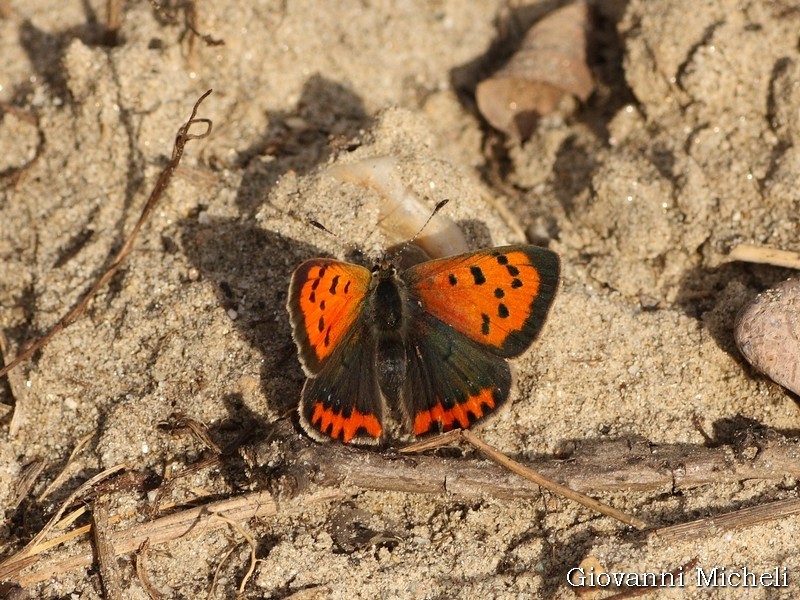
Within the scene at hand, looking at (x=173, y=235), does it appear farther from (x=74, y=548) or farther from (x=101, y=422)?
(x=74, y=548)

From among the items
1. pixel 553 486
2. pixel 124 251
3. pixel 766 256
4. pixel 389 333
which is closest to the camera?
pixel 553 486

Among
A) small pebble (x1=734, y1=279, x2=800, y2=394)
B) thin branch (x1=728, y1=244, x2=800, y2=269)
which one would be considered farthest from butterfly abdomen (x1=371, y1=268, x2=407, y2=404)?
thin branch (x1=728, y1=244, x2=800, y2=269)

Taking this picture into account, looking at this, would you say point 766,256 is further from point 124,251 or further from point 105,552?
point 105,552

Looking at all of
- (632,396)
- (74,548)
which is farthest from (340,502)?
(632,396)

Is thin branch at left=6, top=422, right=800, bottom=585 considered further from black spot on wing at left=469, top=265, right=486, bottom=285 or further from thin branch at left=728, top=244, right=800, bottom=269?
thin branch at left=728, top=244, right=800, bottom=269

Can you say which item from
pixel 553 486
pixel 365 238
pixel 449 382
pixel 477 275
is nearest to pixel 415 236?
pixel 365 238
